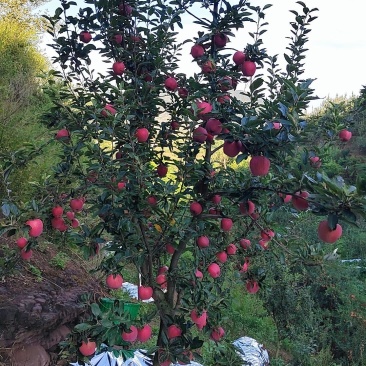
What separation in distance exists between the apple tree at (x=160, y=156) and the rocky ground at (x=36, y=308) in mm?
534

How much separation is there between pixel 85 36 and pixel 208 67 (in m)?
0.59

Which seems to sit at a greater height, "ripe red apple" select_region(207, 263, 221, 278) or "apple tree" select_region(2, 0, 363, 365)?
"apple tree" select_region(2, 0, 363, 365)

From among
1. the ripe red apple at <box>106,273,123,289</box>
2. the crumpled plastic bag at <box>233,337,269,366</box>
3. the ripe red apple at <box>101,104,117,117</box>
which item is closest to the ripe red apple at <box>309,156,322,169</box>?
the ripe red apple at <box>101,104,117,117</box>

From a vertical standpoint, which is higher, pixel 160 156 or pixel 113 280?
Answer: pixel 160 156

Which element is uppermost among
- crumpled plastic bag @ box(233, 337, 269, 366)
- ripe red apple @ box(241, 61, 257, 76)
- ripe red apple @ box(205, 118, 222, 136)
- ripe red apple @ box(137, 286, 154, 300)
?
ripe red apple @ box(241, 61, 257, 76)

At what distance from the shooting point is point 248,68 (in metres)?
1.50

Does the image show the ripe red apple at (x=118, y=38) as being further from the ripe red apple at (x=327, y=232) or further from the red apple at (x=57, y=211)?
the ripe red apple at (x=327, y=232)

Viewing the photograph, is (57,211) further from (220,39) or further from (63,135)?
(220,39)

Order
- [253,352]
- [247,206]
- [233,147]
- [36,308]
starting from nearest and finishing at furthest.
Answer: [233,147] → [247,206] → [36,308] → [253,352]

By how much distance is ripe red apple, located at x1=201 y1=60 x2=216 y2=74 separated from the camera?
1.48 metres

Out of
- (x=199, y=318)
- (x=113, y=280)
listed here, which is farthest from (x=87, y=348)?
(x=199, y=318)

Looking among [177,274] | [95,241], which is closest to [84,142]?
[95,241]

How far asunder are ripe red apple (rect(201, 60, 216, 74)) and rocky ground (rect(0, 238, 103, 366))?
3.53 feet

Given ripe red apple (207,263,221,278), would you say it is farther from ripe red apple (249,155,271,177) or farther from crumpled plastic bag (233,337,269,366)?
crumpled plastic bag (233,337,269,366)
